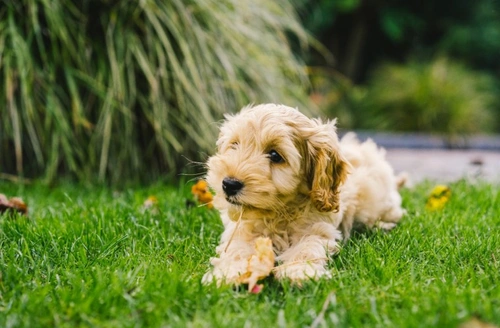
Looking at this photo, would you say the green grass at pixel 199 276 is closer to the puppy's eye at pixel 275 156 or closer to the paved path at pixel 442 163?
the puppy's eye at pixel 275 156

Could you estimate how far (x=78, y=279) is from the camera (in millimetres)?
2141

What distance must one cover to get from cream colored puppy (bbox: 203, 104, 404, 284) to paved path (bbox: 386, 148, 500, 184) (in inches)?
95.0

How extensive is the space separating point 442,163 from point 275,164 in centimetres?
449

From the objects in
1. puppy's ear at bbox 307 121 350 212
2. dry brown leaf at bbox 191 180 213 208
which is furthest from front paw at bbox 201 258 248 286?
dry brown leaf at bbox 191 180 213 208

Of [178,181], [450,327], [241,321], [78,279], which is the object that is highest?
[450,327]

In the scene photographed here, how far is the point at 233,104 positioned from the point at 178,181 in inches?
30.6

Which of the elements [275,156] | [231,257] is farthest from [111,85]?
[231,257]

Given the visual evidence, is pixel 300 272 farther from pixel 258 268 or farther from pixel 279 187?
pixel 279 187

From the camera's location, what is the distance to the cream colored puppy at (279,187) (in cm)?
245

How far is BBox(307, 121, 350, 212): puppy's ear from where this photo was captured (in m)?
2.59

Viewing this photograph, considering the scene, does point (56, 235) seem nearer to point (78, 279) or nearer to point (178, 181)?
point (78, 279)

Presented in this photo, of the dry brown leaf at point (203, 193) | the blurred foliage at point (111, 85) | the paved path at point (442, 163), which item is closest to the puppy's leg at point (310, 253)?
the dry brown leaf at point (203, 193)

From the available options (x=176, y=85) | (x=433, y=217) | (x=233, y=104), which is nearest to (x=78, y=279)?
(x=433, y=217)

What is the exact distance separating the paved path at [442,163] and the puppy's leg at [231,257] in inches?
103
